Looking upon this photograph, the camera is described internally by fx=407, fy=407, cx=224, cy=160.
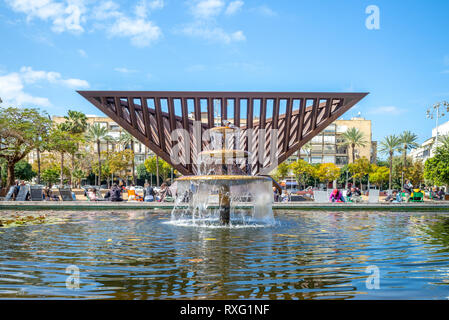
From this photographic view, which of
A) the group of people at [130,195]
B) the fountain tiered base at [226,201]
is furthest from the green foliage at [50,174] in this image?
the fountain tiered base at [226,201]

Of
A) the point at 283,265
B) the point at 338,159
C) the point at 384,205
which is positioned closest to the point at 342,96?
the point at 384,205

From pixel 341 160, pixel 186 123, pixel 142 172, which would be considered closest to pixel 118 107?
pixel 186 123

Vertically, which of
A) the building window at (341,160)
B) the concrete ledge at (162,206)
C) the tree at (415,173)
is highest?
the building window at (341,160)

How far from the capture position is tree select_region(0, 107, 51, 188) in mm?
27078

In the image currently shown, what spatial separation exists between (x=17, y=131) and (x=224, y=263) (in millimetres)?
25737

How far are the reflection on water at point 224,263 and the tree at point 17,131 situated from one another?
66.1ft

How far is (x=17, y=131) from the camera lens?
2717 cm

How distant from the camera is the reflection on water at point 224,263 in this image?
13.9 ft

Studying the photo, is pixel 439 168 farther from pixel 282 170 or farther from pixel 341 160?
pixel 341 160

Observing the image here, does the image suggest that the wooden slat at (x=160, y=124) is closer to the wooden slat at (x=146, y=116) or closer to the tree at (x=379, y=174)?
the wooden slat at (x=146, y=116)

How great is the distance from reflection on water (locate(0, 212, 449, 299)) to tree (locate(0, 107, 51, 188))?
20156mm

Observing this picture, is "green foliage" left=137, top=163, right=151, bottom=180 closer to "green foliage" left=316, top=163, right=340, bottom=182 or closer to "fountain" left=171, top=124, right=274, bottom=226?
"green foliage" left=316, top=163, right=340, bottom=182

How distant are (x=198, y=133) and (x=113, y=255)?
16707mm
